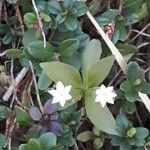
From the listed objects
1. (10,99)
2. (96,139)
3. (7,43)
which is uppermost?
(7,43)

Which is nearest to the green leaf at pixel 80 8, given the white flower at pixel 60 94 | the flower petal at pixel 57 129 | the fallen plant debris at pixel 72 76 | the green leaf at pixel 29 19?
the fallen plant debris at pixel 72 76

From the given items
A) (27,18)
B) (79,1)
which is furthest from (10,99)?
(79,1)

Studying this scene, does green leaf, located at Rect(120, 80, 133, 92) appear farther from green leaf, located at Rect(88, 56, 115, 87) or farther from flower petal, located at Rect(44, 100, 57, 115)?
flower petal, located at Rect(44, 100, 57, 115)

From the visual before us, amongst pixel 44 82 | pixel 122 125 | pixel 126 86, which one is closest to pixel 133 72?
pixel 126 86

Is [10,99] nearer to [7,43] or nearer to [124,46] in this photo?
[7,43]

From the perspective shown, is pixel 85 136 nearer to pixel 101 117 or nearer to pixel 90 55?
pixel 101 117
